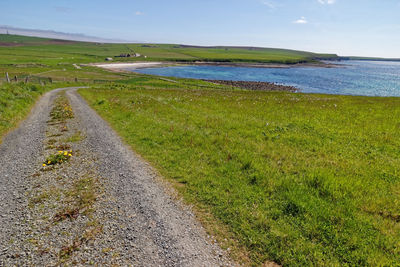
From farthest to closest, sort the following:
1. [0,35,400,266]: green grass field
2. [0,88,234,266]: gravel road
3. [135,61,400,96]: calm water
A: 1. [135,61,400,96]: calm water
2. [0,35,400,266]: green grass field
3. [0,88,234,266]: gravel road

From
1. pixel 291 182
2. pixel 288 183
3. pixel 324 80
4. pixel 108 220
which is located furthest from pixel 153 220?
pixel 324 80

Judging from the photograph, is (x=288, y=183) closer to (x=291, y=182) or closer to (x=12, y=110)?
(x=291, y=182)

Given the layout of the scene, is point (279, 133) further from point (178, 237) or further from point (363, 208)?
point (178, 237)

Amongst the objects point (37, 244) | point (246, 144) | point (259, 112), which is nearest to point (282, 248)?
point (37, 244)

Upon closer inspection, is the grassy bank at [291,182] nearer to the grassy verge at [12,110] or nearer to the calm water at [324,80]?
the grassy verge at [12,110]

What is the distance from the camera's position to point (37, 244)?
598 cm

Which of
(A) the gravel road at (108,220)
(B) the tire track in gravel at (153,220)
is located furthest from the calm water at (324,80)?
(A) the gravel road at (108,220)

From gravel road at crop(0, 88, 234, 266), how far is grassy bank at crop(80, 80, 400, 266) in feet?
3.37

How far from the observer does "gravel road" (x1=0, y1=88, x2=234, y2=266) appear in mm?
5633

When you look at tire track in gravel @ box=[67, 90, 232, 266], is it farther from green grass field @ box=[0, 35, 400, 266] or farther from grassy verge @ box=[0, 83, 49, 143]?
grassy verge @ box=[0, 83, 49, 143]

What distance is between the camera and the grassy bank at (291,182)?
19.3 ft

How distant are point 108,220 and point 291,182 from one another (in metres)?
7.40

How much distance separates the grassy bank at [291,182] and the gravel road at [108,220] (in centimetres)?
Result: 103

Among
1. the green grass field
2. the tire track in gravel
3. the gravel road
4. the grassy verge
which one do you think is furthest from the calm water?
the gravel road
